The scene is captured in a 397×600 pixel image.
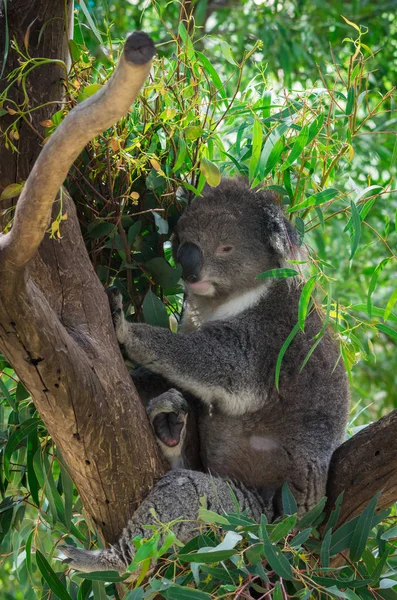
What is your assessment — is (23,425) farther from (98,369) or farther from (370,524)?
(370,524)

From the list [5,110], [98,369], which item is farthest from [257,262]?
[5,110]

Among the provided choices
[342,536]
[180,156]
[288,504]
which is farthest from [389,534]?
[180,156]

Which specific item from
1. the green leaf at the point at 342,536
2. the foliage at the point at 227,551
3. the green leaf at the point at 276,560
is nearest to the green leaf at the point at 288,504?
the foliage at the point at 227,551

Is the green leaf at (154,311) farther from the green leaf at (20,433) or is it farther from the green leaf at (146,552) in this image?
the green leaf at (146,552)

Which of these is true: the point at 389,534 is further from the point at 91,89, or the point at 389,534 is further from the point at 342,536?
the point at 91,89

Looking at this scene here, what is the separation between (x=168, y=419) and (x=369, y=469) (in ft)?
1.94

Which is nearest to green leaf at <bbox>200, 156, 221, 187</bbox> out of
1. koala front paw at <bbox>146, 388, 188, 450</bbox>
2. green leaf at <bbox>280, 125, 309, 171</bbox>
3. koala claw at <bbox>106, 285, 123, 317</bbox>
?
green leaf at <bbox>280, 125, 309, 171</bbox>

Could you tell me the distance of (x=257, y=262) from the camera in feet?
9.25

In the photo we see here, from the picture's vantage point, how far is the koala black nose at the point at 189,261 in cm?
269

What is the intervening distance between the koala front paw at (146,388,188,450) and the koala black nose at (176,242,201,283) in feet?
1.54

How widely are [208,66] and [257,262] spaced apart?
0.72m

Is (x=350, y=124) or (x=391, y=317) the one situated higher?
(x=350, y=124)

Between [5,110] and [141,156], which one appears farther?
[141,156]

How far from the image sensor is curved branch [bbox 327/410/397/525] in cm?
229
